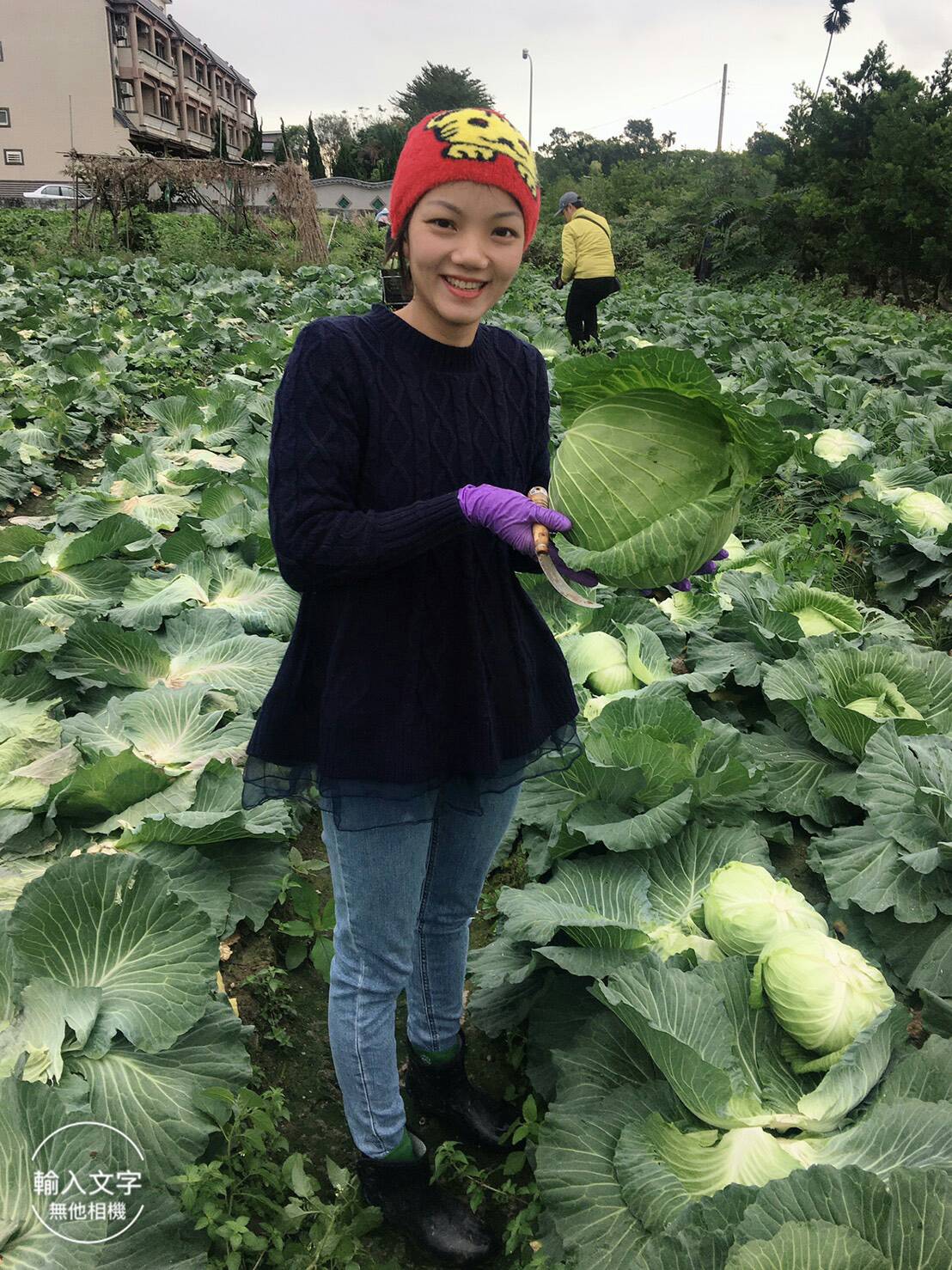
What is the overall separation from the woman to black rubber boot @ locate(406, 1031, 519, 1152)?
0.32 m

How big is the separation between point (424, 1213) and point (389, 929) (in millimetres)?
774

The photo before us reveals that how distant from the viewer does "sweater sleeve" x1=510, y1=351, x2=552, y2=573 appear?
1.86 meters

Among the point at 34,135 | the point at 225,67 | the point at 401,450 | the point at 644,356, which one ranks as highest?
the point at 225,67

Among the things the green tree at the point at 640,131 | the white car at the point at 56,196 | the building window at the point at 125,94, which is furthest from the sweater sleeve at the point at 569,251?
the green tree at the point at 640,131

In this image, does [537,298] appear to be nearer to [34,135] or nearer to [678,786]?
[678,786]

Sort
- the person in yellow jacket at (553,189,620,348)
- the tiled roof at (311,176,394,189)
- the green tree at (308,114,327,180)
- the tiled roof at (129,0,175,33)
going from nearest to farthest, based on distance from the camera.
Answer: the person in yellow jacket at (553,189,620,348), the tiled roof at (311,176,394,189), the green tree at (308,114,327,180), the tiled roof at (129,0,175,33)

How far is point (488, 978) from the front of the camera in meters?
2.49

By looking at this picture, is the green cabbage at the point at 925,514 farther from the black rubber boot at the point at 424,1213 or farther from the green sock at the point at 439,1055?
the black rubber boot at the point at 424,1213

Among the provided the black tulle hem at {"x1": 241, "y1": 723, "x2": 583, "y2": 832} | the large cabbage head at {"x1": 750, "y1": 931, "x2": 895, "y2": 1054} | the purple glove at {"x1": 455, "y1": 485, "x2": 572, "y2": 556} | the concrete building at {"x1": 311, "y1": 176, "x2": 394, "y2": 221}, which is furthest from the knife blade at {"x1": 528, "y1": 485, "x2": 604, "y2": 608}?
the concrete building at {"x1": 311, "y1": 176, "x2": 394, "y2": 221}

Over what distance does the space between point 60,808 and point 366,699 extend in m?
1.74

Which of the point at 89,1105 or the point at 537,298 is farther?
the point at 537,298

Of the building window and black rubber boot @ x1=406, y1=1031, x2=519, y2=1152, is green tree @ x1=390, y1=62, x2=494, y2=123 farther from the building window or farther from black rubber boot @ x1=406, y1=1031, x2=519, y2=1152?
black rubber boot @ x1=406, y1=1031, x2=519, y2=1152

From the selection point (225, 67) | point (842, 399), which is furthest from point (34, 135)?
point (842, 399)

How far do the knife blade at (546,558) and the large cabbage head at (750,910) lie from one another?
1.04 m
